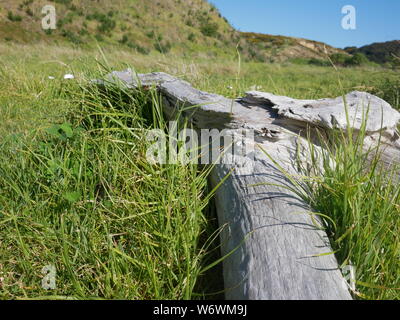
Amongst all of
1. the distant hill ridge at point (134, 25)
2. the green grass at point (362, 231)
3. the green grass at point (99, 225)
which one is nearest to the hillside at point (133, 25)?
the distant hill ridge at point (134, 25)

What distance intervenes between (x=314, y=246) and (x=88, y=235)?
1.12 metres

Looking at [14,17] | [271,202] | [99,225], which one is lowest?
[99,225]

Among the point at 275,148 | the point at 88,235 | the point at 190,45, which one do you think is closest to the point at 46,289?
the point at 88,235

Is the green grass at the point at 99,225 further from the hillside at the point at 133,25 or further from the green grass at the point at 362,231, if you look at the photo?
the hillside at the point at 133,25

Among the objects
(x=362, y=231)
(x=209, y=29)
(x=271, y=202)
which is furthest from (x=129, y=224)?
(x=209, y=29)

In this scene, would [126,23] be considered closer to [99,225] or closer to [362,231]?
[99,225]

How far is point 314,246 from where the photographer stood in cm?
135

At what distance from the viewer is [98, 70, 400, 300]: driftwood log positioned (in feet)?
3.98

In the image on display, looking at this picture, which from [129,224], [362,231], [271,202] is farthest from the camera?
[129,224]

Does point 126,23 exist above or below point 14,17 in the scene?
above

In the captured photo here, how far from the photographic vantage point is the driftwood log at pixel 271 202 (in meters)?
1.21

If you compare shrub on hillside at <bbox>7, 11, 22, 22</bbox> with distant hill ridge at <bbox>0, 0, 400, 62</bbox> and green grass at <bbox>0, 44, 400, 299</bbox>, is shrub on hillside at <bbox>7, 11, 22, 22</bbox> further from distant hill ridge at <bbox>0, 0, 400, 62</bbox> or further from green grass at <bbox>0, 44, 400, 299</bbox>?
green grass at <bbox>0, 44, 400, 299</bbox>

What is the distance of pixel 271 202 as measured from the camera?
1.55 metres
